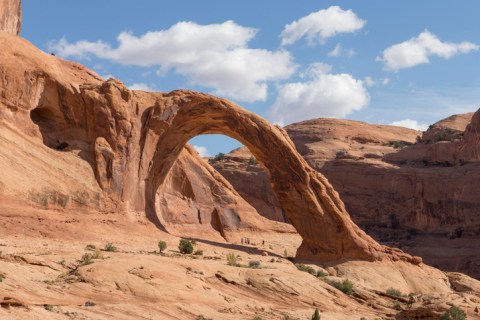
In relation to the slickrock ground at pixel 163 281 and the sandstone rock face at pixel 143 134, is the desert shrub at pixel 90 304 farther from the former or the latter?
the sandstone rock face at pixel 143 134

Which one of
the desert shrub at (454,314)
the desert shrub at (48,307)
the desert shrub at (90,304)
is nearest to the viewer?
the desert shrub at (48,307)

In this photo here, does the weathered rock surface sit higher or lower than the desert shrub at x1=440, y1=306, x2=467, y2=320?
higher

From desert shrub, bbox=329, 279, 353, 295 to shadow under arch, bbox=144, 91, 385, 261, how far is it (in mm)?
4853

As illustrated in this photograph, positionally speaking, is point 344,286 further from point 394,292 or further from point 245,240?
point 245,240

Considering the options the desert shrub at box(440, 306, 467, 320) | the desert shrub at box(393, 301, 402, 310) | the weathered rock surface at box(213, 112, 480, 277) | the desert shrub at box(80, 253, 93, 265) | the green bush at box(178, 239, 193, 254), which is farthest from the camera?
the weathered rock surface at box(213, 112, 480, 277)

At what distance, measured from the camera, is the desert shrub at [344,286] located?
1048 inches

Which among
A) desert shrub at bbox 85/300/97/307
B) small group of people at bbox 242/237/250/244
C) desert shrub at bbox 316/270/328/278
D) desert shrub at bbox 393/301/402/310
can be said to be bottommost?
desert shrub at bbox 85/300/97/307

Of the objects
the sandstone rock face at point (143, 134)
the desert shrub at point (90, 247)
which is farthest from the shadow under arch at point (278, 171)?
the desert shrub at point (90, 247)

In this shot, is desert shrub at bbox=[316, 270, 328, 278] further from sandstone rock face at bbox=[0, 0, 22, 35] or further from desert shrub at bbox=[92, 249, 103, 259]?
sandstone rock face at bbox=[0, 0, 22, 35]

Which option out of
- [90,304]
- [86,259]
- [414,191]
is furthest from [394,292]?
[414,191]

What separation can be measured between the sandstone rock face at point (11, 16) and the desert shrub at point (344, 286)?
20.7 m

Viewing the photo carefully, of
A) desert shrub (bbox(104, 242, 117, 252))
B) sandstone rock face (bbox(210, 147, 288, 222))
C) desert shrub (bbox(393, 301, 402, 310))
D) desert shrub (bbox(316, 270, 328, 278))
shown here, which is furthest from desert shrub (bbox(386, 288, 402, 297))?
sandstone rock face (bbox(210, 147, 288, 222))

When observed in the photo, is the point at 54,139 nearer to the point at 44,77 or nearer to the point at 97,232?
the point at 44,77

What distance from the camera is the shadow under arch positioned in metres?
32.5
